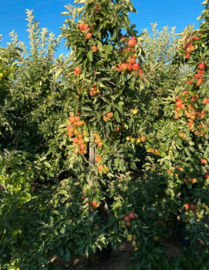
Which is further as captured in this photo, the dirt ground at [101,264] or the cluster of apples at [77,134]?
the dirt ground at [101,264]

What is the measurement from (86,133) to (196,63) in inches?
83.3

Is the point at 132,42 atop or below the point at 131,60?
atop

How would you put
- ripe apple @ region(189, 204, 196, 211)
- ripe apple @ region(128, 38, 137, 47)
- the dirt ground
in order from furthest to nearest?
the dirt ground
ripe apple @ region(189, 204, 196, 211)
ripe apple @ region(128, 38, 137, 47)

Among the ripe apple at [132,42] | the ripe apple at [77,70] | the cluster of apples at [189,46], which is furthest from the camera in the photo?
the cluster of apples at [189,46]

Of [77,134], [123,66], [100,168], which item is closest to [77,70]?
[123,66]

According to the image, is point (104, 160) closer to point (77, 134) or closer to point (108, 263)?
point (77, 134)

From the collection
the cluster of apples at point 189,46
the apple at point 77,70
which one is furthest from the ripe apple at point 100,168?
the cluster of apples at point 189,46

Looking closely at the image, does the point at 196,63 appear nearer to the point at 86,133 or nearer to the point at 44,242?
the point at 86,133

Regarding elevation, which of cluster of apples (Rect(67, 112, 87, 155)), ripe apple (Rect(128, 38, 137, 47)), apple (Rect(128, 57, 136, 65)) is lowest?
cluster of apples (Rect(67, 112, 87, 155))

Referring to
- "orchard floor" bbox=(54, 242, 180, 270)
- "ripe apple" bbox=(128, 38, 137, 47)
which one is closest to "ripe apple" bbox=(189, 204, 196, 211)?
"orchard floor" bbox=(54, 242, 180, 270)

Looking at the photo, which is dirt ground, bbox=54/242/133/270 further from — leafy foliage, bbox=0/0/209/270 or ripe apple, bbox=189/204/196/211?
ripe apple, bbox=189/204/196/211

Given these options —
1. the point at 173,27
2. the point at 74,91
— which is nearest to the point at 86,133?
the point at 74,91

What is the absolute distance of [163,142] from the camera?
3.77 meters

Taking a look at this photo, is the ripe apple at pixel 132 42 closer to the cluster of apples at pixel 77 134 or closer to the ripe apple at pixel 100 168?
the cluster of apples at pixel 77 134
